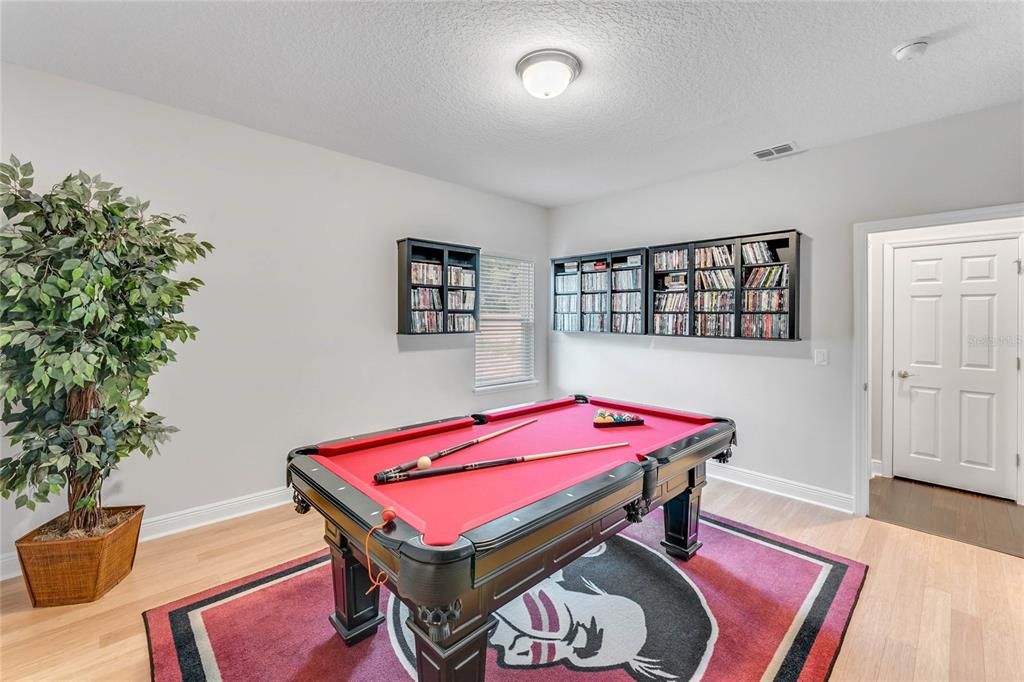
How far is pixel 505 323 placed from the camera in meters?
4.87

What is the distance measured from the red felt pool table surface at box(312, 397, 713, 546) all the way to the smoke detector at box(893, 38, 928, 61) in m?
1.97

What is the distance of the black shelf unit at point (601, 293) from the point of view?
4.25 meters

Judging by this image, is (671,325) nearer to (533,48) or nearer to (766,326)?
(766,326)

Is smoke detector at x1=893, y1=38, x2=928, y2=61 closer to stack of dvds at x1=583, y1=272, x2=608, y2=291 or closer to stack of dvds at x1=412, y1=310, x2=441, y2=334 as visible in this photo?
stack of dvds at x1=583, y1=272, x2=608, y2=291

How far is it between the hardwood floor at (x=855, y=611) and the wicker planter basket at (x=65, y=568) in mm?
62

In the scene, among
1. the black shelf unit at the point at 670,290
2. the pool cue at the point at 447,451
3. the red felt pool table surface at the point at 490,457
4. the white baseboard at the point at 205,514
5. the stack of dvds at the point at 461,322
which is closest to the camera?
the red felt pool table surface at the point at 490,457

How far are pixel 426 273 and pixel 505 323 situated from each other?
50.1 inches

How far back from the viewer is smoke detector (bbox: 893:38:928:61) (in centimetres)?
204

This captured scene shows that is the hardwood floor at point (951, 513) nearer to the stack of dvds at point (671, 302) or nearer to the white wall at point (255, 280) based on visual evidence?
the stack of dvds at point (671, 302)

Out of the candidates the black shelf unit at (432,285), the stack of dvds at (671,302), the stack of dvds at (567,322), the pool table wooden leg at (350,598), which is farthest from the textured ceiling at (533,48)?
the pool table wooden leg at (350,598)

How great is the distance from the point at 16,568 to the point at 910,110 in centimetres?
561

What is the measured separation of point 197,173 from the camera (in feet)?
9.41

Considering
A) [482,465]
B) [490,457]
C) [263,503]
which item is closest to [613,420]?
[490,457]

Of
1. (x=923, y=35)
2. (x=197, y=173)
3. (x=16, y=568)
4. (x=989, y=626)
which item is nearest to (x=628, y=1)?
(x=923, y=35)
